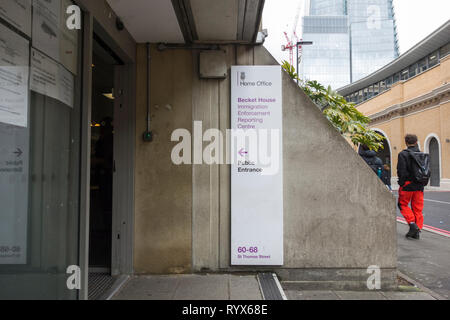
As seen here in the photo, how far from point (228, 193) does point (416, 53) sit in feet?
105

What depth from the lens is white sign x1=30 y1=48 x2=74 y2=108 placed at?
204 centimetres

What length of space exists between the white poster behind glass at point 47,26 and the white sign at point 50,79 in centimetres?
7

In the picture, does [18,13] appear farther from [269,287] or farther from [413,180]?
[413,180]

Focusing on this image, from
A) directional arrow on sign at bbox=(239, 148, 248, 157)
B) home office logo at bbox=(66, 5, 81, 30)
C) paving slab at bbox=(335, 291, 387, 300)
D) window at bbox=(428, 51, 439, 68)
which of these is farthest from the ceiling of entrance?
window at bbox=(428, 51, 439, 68)

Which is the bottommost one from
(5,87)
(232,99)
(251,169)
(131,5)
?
(251,169)

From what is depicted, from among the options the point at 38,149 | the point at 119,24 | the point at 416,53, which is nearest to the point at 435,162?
the point at 416,53

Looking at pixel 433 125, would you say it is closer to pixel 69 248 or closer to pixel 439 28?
pixel 439 28

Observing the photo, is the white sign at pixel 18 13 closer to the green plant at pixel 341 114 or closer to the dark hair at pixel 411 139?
the green plant at pixel 341 114

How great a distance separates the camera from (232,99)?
3.86 meters

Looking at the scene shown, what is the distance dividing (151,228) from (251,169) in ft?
4.88

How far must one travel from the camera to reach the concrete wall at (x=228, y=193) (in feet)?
12.1

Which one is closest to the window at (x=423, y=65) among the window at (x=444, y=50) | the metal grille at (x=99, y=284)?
the window at (x=444, y=50)

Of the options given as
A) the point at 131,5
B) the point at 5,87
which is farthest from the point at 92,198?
the point at 5,87

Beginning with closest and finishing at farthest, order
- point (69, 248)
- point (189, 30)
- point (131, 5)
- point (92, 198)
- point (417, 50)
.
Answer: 1. point (69, 248)
2. point (131, 5)
3. point (189, 30)
4. point (92, 198)
5. point (417, 50)
